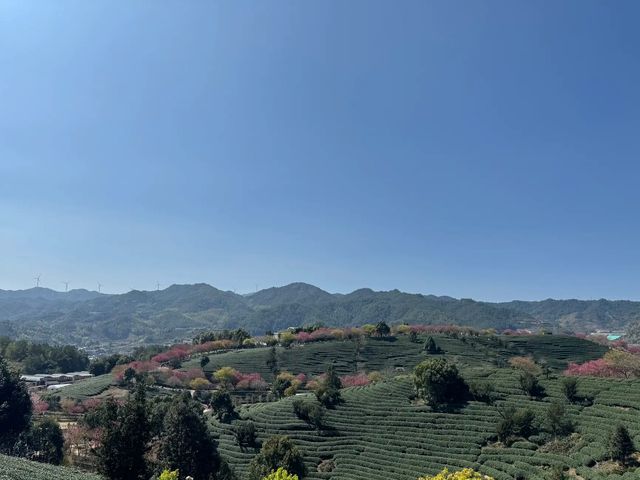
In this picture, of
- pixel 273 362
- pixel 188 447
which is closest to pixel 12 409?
pixel 188 447

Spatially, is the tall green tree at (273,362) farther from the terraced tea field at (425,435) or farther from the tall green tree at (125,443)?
the tall green tree at (125,443)

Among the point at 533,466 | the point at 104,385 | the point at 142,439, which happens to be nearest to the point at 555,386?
the point at 533,466

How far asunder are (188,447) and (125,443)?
19.7 m

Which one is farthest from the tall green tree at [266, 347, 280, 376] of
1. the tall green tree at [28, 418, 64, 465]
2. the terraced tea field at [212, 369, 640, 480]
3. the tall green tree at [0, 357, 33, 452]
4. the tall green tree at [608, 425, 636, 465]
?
the tall green tree at [608, 425, 636, 465]

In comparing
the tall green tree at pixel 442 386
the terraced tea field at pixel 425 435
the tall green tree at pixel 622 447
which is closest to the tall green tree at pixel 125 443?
the terraced tea field at pixel 425 435

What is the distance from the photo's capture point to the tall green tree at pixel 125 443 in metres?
28.4

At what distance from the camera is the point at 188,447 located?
46219mm

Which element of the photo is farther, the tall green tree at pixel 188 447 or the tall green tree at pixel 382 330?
the tall green tree at pixel 382 330

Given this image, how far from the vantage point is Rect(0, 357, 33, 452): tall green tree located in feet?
188

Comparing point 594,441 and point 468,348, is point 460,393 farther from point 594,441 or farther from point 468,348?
point 468,348

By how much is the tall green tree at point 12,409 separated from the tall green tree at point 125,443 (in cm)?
3947

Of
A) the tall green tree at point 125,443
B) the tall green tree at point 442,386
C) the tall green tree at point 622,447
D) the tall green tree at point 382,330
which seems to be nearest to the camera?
the tall green tree at point 125,443

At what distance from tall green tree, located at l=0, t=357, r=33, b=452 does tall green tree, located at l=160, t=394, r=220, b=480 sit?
25.5m

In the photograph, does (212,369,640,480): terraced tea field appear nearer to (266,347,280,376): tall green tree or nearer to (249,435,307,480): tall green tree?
(249,435,307,480): tall green tree
